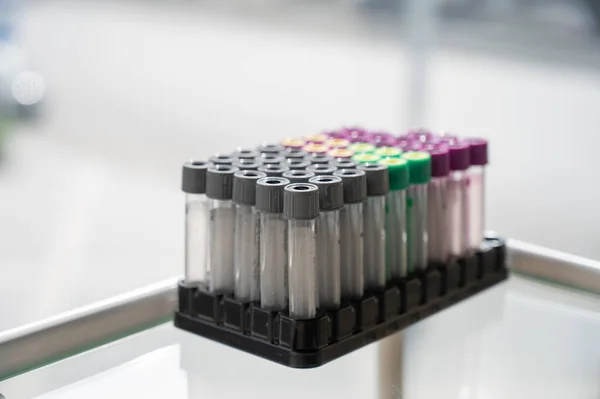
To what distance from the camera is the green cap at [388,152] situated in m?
0.82

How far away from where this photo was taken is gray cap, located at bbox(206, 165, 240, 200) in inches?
29.3

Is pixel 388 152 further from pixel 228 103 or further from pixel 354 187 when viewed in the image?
pixel 228 103

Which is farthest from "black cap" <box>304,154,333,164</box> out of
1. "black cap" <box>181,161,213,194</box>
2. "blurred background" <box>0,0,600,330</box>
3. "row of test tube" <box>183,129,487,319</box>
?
"blurred background" <box>0,0,600,330</box>

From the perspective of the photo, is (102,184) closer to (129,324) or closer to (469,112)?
(469,112)

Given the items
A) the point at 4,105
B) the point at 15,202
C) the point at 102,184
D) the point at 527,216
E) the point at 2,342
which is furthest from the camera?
the point at 4,105

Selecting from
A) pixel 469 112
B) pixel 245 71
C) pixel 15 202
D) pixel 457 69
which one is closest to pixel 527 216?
pixel 469 112

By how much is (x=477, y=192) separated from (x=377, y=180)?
19 centimetres

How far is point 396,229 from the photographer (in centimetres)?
80

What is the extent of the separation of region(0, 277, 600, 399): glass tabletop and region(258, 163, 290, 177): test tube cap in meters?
0.16

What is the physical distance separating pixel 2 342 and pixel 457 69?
3.17m

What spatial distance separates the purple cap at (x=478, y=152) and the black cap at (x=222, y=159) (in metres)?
0.26

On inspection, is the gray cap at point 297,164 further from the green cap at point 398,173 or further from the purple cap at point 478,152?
the purple cap at point 478,152

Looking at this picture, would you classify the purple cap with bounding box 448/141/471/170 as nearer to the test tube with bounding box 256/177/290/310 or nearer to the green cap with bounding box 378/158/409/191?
the green cap with bounding box 378/158/409/191

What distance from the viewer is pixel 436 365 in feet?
2.51
